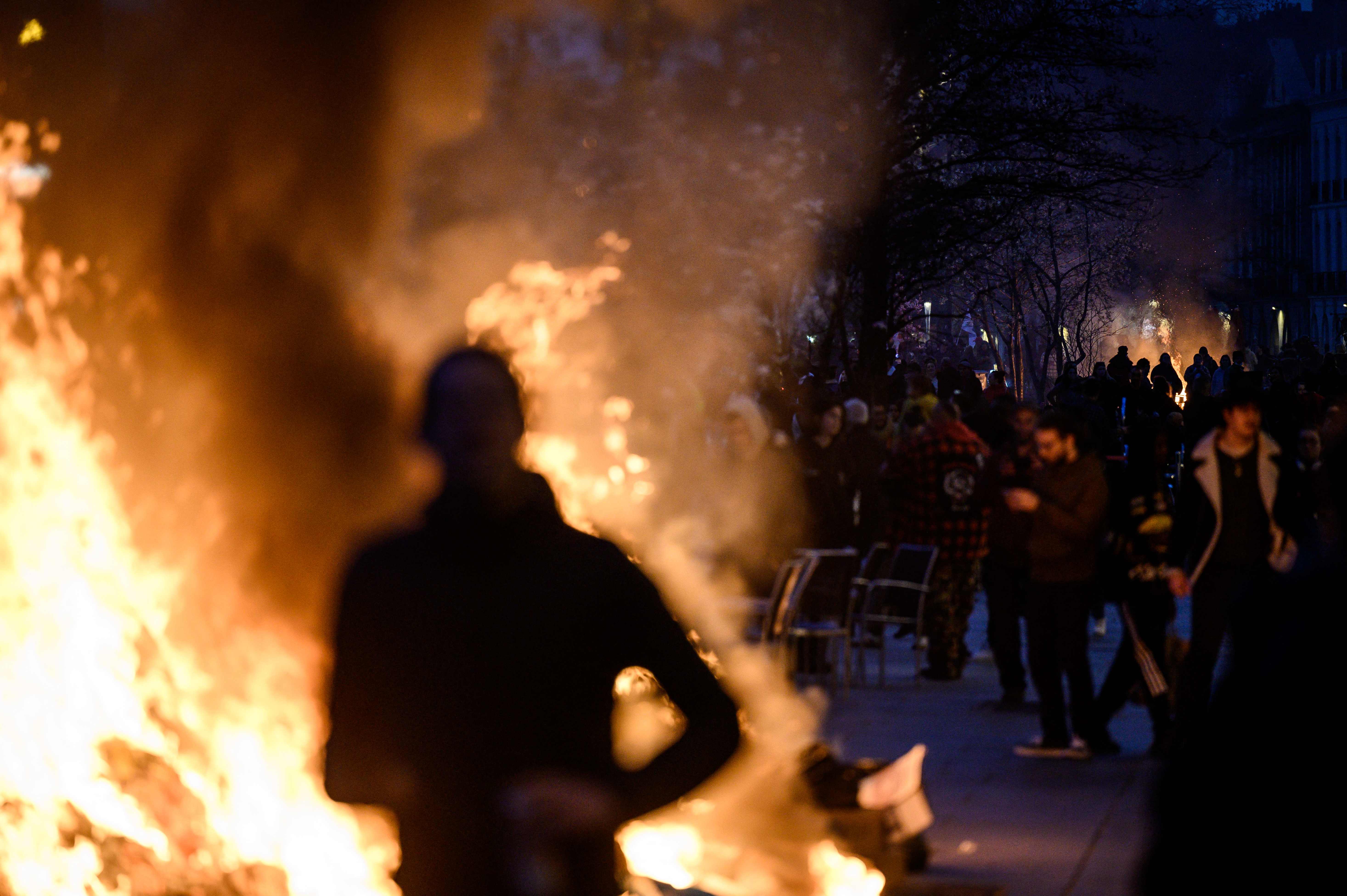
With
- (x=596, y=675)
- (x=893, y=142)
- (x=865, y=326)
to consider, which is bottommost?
(x=596, y=675)

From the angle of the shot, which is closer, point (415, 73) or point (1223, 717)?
point (1223, 717)

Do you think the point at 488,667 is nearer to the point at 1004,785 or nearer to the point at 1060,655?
the point at 1004,785

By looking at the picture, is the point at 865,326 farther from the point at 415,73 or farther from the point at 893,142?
the point at 415,73

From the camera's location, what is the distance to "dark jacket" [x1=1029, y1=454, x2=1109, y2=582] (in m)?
9.93

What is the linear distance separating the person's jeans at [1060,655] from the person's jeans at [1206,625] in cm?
54

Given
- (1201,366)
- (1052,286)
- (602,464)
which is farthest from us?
(1052,286)

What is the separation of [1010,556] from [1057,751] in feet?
6.25

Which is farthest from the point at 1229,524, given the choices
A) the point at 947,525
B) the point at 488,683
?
the point at 488,683

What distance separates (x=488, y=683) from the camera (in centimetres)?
295

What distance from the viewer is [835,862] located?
6605 millimetres

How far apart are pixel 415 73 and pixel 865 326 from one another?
10509 millimetres

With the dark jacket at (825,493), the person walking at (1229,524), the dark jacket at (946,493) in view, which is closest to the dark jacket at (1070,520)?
the person walking at (1229,524)

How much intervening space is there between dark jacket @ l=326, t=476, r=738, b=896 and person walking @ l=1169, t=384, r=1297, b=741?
22.8 ft

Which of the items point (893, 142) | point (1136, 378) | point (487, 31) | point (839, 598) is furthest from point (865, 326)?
point (487, 31)
